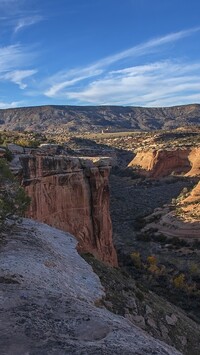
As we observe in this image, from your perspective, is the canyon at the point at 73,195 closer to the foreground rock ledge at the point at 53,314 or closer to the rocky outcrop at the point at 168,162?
the foreground rock ledge at the point at 53,314

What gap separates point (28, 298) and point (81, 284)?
3180 mm

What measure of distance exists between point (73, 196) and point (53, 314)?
A: 2072 centimetres

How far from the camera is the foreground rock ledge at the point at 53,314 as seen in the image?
680 centimetres

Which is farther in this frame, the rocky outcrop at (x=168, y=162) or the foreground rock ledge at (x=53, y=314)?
the rocky outcrop at (x=168, y=162)

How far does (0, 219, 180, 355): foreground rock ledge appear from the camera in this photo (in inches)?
268

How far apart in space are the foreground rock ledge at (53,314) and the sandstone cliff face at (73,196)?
11.8 meters

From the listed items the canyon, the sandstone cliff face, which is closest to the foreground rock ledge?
the canyon

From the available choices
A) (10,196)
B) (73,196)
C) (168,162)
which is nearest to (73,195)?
(73,196)

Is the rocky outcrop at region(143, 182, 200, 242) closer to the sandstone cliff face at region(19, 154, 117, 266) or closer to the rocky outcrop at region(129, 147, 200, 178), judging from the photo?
the sandstone cliff face at region(19, 154, 117, 266)

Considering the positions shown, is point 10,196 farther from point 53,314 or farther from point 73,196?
point 73,196

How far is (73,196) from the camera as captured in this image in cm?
2870

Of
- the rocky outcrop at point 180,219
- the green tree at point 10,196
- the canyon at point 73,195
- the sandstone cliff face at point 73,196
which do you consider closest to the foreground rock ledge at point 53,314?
the green tree at point 10,196

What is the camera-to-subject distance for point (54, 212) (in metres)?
27.1

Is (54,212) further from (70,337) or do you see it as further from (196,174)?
(196,174)
